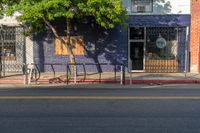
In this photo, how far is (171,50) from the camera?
24719mm

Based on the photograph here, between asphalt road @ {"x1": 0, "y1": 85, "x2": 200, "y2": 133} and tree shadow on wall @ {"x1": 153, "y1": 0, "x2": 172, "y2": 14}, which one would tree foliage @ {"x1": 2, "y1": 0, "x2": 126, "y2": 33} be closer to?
tree shadow on wall @ {"x1": 153, "y1": 0, "x2": 172, "y2": 14}

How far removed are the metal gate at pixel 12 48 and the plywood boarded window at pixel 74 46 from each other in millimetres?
2051

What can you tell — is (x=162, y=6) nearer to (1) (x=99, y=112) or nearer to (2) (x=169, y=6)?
(2) (x=169, y=6)

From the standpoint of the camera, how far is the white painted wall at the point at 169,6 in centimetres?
2416

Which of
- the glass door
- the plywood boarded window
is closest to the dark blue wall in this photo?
the plywood boarded window

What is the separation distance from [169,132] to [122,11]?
41.6 ft

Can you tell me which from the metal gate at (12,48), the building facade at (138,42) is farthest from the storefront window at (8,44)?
the building facade at (138,42)

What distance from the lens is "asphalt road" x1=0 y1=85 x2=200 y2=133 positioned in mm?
8875

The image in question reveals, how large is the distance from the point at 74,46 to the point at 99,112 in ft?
46.9

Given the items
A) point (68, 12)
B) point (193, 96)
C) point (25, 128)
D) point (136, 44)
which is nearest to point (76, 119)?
→ point (25, 128)

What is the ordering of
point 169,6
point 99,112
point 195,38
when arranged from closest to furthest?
1. point 99,112
2. point 195,38
3. point 169,6

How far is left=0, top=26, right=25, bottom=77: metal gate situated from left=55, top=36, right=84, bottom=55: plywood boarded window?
6.73 ft

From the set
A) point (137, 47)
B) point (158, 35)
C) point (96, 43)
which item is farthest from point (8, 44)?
point (158, 35)

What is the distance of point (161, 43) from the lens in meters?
24.7
